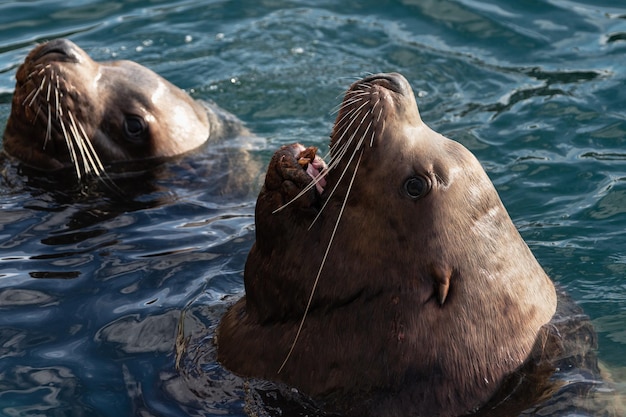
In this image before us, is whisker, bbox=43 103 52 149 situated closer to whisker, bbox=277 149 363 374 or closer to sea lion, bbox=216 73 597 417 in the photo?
sea lion, bbox=216 73 597 417

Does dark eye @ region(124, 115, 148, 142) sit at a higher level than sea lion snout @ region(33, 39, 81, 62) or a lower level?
lower

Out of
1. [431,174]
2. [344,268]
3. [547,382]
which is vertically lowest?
[547,382]

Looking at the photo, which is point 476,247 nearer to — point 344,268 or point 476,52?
point 344,268

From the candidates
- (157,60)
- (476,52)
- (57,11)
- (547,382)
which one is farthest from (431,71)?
(547,382)

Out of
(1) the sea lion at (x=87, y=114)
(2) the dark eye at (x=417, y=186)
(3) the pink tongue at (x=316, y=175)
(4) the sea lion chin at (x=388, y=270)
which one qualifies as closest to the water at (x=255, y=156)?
(1) the sea lion at (x=87, y=114)

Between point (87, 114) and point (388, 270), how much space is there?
12.2 feet

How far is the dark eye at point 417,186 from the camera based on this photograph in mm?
5582

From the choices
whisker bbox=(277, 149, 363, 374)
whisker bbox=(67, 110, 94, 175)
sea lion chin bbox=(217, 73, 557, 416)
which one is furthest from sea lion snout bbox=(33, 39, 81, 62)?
whisker bbox=(277, 149, 363, 374)

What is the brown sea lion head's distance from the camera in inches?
328

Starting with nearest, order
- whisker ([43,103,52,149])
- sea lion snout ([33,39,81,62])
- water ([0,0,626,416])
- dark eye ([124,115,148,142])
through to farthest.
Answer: water ([0,0,626,416]) → whisker ([43,103,52,149]) → sea lion snout ([33,39,81,62]) → dark eye ([124,115,148,142])

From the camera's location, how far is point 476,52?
1172cm

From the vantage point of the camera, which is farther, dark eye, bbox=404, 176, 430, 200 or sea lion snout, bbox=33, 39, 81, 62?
sea lion snout, bbox=33, 39, 81, 62

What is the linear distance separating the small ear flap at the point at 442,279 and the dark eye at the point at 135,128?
390 cm

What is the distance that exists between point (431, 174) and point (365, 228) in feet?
1.40
